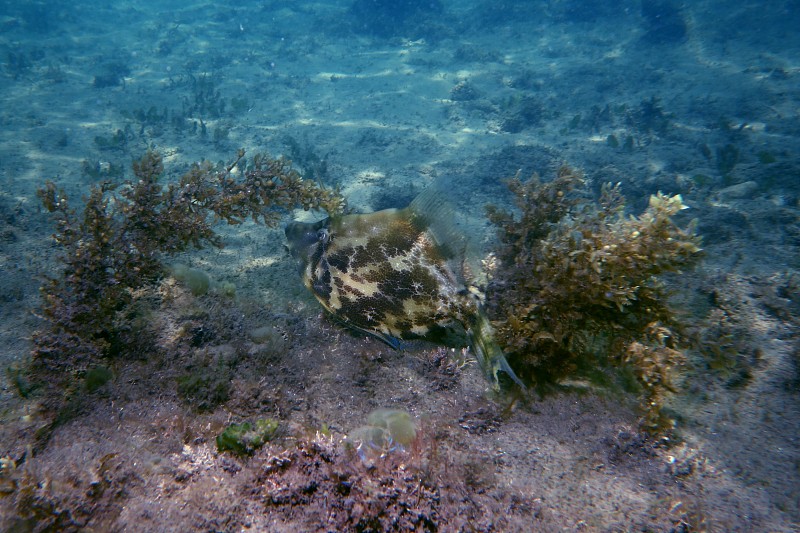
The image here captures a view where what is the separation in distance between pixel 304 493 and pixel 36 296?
4700 millimetres

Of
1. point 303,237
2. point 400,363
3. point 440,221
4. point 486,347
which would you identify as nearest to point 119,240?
point 303,237

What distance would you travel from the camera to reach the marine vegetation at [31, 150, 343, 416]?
9.98ft

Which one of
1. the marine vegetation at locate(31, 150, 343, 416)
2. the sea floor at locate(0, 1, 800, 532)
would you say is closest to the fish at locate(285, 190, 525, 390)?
the sea floor at locate(0, 1, 800, 532)

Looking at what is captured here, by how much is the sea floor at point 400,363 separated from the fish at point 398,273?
336mm

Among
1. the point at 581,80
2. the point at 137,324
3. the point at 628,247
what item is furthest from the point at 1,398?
the point at 581,80

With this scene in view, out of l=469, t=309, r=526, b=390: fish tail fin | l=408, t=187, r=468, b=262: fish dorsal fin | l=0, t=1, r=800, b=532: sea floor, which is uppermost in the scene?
l=408, t=187, r=468, b=262: fish dorsal fin

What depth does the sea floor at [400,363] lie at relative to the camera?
2.16 metres

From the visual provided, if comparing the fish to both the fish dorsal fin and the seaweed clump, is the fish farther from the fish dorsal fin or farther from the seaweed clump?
the seaweed clump

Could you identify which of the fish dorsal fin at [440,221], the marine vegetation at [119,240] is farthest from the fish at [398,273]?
the marine vegetation at [119,240]

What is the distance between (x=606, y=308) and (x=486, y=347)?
1.19 metres

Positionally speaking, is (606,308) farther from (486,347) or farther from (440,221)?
(440,221)

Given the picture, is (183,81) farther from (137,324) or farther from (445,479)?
(445,479)

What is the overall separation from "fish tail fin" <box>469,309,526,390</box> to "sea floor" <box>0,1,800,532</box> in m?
0.44

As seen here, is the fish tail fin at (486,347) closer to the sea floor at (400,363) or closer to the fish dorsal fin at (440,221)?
the sea floor at (400,363)
